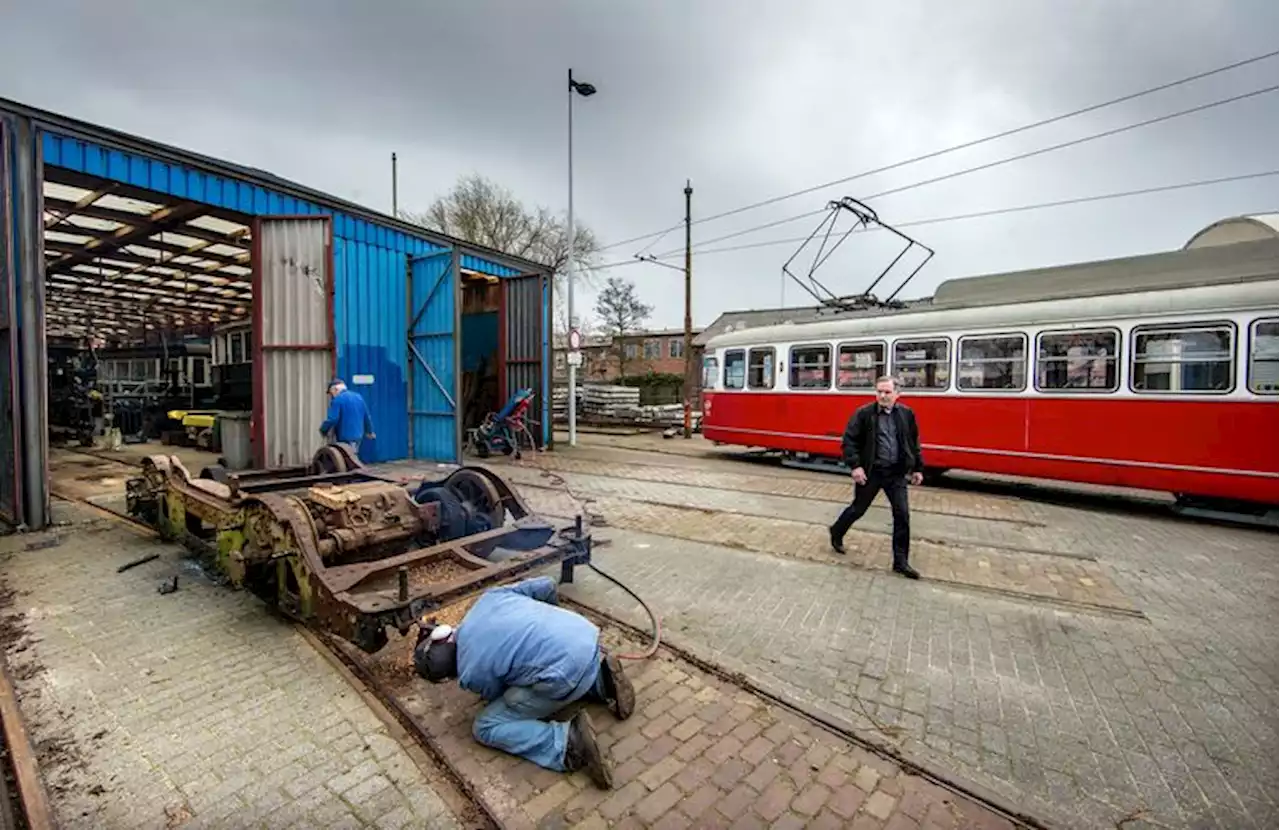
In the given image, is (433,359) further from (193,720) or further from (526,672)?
(526,672)

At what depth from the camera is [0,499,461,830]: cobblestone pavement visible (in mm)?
2453

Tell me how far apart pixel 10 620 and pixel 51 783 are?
99.8 inches

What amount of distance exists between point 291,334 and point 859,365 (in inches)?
402

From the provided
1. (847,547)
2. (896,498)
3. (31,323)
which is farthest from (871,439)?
(31,323)

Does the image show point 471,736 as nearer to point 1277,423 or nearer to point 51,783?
point 51,783

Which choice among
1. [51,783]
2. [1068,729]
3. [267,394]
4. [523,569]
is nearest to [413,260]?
[267,394]

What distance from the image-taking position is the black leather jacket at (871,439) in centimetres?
559

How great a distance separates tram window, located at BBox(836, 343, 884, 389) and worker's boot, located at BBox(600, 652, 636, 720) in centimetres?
923

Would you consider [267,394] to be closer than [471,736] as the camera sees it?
No

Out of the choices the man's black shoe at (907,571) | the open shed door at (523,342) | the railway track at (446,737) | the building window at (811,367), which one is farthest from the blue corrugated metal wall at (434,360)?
the man's black shoe at (907,571)

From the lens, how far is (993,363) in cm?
964

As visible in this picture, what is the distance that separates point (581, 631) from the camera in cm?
289

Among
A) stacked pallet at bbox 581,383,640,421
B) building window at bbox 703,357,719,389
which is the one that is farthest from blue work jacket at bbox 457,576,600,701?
stacked pallet at bbox 581,383,640,421

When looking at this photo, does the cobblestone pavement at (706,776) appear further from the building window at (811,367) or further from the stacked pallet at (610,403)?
the stacked pallet at (610,403)
